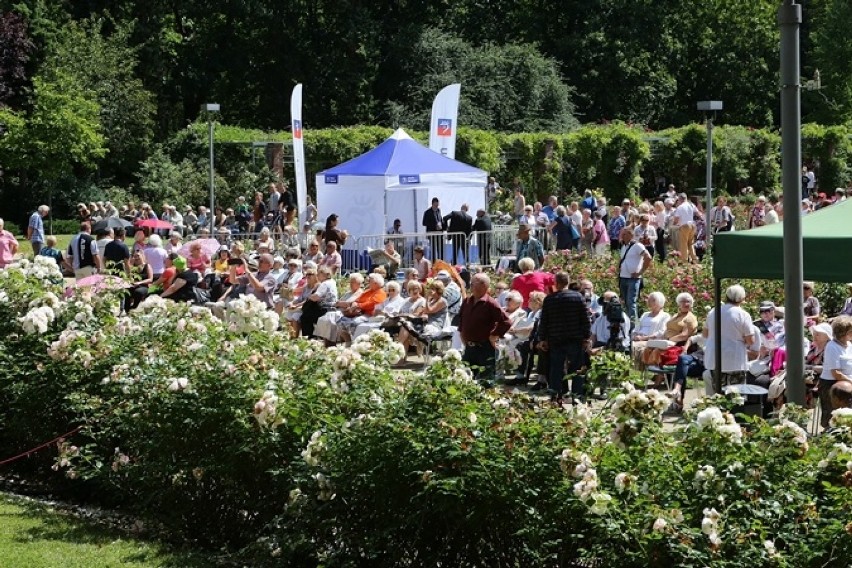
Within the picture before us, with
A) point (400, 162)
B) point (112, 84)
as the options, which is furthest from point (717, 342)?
point (112, 84)

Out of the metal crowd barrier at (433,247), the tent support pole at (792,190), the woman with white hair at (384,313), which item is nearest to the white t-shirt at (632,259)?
the woman with white hair at (384,313)

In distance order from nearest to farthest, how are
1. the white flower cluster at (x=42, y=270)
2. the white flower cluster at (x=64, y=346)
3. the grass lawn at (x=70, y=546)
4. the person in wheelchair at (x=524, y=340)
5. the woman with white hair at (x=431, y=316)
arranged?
the grass lawn at (x=70, y=546)
the white flower cluster at (x=64, y=346)
the white flower cluster at (x=42, y=270)
the person in wheelchair at (x=524, y=340)
the woman with white hair at (x=431, y=316)

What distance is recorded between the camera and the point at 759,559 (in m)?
5.71

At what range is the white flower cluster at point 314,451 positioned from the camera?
23.9 ft

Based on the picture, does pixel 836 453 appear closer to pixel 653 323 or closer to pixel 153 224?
Answer: pixel 653 323

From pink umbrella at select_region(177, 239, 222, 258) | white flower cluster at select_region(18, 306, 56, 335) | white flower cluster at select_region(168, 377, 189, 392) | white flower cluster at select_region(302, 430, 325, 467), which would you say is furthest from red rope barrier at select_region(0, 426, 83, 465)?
pink umbrella at select_region(177, 239, 222, 258)

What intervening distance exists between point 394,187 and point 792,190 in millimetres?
20256

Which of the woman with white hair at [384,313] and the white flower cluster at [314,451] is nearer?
the white flower cluster at [314,451]

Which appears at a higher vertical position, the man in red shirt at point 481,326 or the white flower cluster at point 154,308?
the white flower cluster at point 154,308

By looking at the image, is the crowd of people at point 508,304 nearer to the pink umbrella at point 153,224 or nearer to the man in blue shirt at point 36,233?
the man in blue shirt at point 36,233

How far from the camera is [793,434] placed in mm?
6219

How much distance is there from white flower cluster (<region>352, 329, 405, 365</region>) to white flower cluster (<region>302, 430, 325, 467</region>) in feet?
2.91

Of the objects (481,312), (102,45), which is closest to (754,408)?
(481,312)

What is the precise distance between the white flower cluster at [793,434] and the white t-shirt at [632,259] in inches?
461
